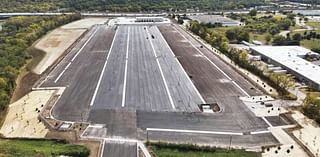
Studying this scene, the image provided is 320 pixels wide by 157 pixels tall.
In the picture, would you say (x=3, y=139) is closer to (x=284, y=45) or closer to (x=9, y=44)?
(x=9, y=44)

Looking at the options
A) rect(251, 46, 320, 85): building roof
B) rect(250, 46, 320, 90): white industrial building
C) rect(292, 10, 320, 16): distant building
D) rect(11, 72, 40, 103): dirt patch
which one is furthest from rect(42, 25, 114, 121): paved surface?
rect(292, 10, 320, 16): distant building

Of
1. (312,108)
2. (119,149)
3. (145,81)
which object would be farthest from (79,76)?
(312,108)

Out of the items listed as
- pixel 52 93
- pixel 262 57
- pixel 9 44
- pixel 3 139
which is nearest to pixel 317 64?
pixel 262 57

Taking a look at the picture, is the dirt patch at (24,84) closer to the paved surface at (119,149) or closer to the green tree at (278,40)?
the paved surface at (119,149)

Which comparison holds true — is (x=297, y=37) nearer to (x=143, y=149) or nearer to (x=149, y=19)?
(x=149, y=19)

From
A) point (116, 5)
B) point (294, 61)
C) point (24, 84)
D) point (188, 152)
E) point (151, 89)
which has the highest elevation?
point (116, 5)

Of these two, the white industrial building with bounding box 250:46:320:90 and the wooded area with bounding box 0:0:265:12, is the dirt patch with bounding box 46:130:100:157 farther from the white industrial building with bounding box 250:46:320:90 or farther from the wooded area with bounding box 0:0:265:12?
the wooded area with bounding box 0:0:265:12
